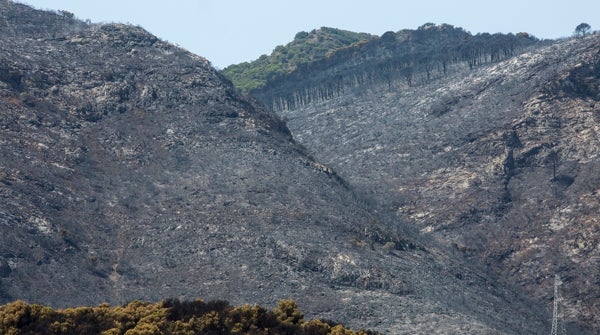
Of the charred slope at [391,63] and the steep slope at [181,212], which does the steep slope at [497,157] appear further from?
the steep slope at [181,212]

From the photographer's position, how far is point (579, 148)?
96438mm

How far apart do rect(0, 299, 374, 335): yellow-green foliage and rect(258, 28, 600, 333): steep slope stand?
3712cm

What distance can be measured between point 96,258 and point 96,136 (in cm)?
1991

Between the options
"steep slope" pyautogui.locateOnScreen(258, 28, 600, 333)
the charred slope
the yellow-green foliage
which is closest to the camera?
the yellow-green foliage

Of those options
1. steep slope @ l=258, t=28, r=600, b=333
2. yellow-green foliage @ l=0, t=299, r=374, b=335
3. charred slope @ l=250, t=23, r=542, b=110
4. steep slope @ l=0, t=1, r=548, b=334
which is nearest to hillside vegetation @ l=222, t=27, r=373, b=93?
charred slope @ l=250, t=23, r=542, b=110

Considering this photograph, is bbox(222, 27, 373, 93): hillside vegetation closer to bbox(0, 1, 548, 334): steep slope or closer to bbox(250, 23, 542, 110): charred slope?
bbox(250, 23, 542, 110): charred slope

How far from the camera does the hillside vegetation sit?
517 feet

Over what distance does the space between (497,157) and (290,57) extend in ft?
250

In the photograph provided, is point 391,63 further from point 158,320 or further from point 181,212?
point 158,320

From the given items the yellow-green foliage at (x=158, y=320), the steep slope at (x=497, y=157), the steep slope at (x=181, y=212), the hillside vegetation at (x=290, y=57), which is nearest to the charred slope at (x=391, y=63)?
the hillside vegetation at (x=290, y=57)

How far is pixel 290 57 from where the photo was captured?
170750mm

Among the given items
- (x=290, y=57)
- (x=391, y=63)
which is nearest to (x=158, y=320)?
(x=391, y=63)

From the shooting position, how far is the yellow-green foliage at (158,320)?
3953 cm

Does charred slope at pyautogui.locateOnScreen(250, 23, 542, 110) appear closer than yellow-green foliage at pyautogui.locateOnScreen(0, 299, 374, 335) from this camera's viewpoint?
No
